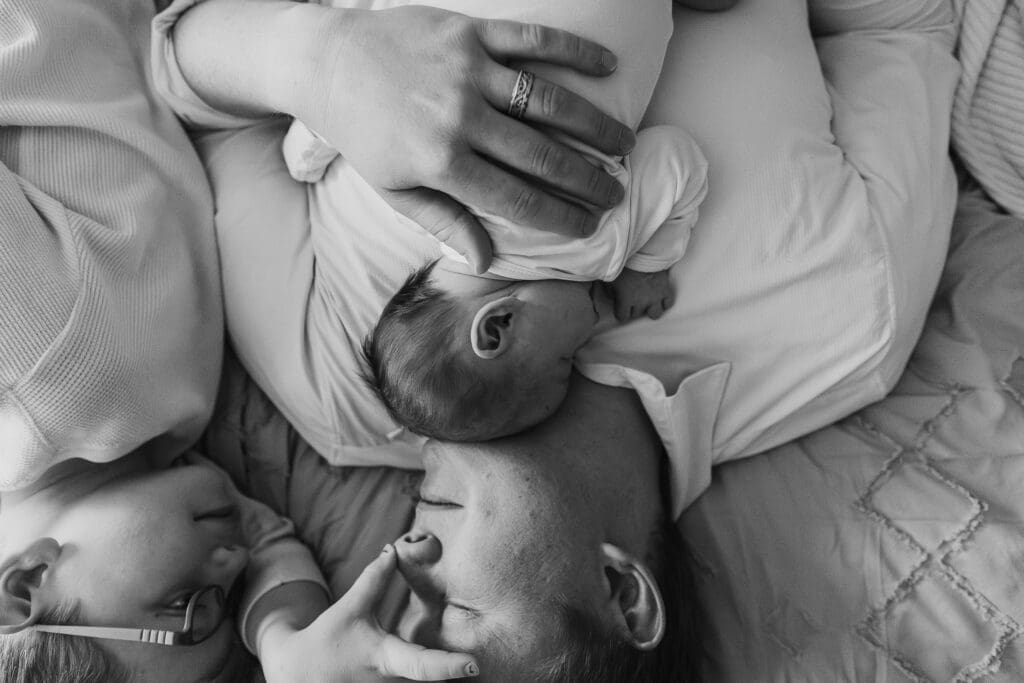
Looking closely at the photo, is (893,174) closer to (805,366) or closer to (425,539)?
(805,366)

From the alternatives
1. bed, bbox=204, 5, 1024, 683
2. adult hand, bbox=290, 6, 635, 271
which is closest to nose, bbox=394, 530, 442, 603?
bed, bbox=204, 5, 1024, 683

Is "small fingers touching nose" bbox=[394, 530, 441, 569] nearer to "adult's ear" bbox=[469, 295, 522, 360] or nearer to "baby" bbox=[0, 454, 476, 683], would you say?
"baby" bbox=[0, 454, 476, 683]

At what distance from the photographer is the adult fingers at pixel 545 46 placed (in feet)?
2.75

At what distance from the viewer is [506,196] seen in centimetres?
86

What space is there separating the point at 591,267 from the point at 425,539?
16.2 inches

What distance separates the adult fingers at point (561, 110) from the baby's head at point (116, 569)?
0.71 meters

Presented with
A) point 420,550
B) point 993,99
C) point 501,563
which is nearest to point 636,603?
point 501,563

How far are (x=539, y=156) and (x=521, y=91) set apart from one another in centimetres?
8

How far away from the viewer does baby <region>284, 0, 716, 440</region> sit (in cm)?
89

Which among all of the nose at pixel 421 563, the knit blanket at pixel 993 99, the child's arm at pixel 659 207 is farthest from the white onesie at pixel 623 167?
the knit blanket at pixel 993 99

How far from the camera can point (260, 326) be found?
1.17m

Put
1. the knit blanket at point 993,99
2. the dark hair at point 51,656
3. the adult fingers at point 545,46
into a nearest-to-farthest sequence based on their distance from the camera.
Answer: the adult fingers at point 545,46
the dark hair at point 51,656
the knit blanket at point 993,99

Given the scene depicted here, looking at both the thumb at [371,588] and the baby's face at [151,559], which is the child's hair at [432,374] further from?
the baby's face at [151,559]

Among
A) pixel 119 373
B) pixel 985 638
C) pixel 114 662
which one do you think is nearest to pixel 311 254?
pixel 119 373
